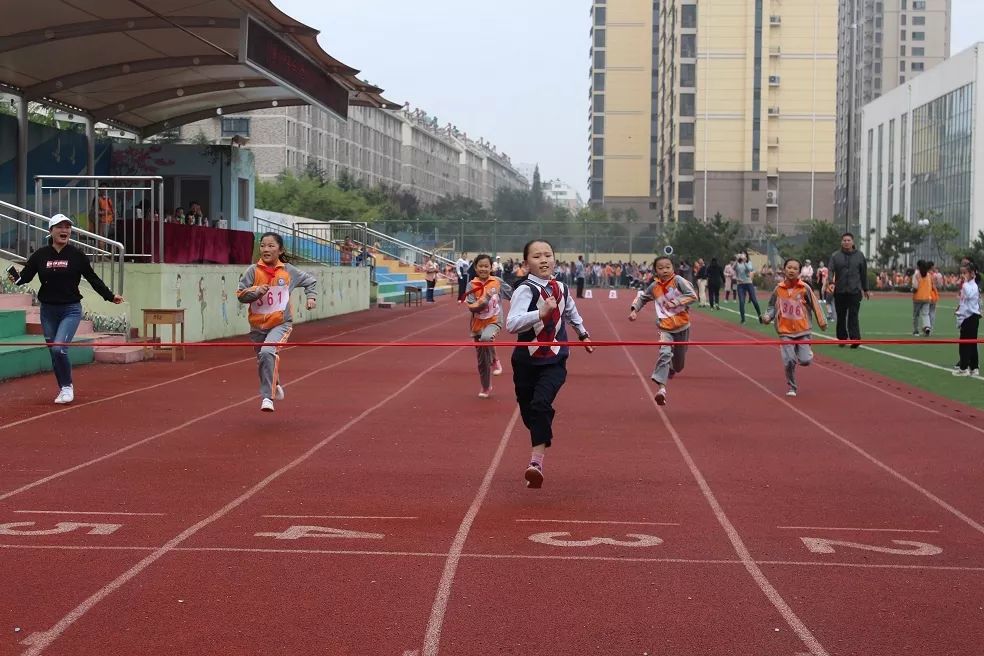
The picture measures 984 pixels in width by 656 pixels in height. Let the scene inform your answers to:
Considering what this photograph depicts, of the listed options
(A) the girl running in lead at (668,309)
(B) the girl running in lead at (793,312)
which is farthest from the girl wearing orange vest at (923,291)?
(A) the girl running in lead at (668,309)

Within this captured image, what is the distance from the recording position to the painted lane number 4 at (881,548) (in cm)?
738

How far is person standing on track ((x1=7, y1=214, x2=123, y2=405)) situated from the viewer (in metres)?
14.1

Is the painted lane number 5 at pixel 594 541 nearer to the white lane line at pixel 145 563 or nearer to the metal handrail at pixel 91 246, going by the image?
the white lane line at pixel 145 563

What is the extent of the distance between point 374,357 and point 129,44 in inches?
298

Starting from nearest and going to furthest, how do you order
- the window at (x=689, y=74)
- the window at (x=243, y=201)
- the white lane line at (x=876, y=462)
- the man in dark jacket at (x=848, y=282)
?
1. the white lane line at (x=876, y=462)
2. the man in dark jacket at (x=848, y=282)
3. the window at (x=243, y=201)
4. the window at (x=689, y=74)

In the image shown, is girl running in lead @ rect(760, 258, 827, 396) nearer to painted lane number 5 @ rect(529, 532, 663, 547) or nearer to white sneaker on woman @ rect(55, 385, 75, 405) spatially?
white sneaker on woman @ rect(55, 385, 75, 405)

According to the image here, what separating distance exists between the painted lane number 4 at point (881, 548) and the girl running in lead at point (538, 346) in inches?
83.5

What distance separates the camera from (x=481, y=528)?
311 inches

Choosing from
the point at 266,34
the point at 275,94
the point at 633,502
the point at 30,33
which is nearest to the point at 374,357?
the point at 266,34

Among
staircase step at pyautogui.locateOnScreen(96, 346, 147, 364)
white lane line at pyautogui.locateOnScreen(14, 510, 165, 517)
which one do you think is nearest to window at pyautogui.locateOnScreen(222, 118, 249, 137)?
staircase step at pyautogui.locateOnScreen(96, 346, 147, 364)

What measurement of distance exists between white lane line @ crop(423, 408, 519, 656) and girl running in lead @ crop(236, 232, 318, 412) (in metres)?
3.14

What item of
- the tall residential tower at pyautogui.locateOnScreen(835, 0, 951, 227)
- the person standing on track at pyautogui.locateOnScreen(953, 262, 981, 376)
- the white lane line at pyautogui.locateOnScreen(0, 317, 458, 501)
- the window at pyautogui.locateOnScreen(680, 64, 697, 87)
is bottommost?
the white lane line at pyautogui.locateOnScreen(0, 317, 458, 501)

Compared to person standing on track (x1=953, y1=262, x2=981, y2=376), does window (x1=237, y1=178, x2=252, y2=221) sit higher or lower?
higher

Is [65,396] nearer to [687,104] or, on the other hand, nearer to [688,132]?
[688,132]
